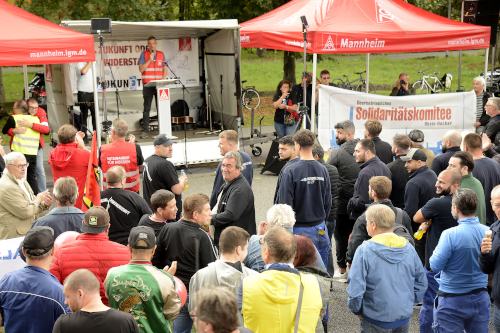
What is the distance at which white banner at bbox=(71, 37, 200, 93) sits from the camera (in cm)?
1659

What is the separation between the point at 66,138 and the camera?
913 centimetres

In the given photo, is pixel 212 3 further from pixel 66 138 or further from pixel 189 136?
pixel 66 138

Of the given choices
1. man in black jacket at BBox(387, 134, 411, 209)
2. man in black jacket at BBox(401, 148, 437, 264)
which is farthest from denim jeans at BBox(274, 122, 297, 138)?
man in black jacket at BBox(401, 148, 437, 264)

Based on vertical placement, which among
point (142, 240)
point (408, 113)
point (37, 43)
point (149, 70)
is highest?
point (37, 43)

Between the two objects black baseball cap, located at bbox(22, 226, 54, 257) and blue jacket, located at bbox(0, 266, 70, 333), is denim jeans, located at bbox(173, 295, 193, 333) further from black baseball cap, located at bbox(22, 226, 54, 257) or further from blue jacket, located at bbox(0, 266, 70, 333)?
black baseball cap, located at bbox(22, 226, 54, 257)

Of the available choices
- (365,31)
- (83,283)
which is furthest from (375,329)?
(365,31)

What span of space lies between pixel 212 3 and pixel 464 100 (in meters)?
12.1

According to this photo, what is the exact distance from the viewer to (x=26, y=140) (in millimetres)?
11859

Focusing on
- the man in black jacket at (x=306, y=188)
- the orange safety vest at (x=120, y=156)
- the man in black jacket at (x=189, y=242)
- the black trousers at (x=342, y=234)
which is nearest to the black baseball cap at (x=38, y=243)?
the man in black jacket at (x=189, y=242)

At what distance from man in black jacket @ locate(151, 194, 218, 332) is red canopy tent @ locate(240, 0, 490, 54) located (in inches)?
302

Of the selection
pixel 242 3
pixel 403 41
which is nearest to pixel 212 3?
pixel 242 3

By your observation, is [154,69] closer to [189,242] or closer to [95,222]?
[189,242]

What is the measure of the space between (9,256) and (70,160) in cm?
277

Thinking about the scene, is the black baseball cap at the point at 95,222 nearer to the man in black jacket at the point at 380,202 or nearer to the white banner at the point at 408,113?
the man in black jacket at the point at 380,202
